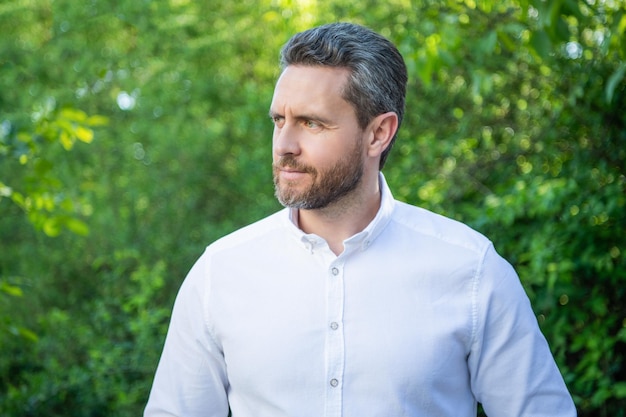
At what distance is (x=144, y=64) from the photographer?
5867mm

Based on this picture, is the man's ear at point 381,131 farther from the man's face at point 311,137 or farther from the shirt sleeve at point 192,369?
the shirt sleeve at point 192,369

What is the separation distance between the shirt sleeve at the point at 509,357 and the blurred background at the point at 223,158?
2.81 ft

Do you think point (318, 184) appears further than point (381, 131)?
No

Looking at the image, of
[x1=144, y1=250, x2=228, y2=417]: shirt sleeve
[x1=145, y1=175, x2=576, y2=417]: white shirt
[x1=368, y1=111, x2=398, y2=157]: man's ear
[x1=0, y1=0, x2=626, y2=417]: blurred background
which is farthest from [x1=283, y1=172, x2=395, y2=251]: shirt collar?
[x1=0, y1=0, x2=626, y2=417]: blurred background

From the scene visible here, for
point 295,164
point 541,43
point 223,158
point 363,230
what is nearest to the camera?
point 295,164

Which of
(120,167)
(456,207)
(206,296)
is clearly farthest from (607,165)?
(120,167)

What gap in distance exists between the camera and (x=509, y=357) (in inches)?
74.0

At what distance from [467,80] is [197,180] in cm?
214

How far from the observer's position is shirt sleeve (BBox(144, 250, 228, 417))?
1.96 metres

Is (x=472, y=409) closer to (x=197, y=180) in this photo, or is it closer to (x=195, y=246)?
(x=195, y=246)

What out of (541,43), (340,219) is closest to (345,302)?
(340,219)

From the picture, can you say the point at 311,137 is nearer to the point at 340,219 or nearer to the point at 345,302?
the point at 340,219

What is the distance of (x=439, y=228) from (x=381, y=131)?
0.25 meters

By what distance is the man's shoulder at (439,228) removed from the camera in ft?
6.44
